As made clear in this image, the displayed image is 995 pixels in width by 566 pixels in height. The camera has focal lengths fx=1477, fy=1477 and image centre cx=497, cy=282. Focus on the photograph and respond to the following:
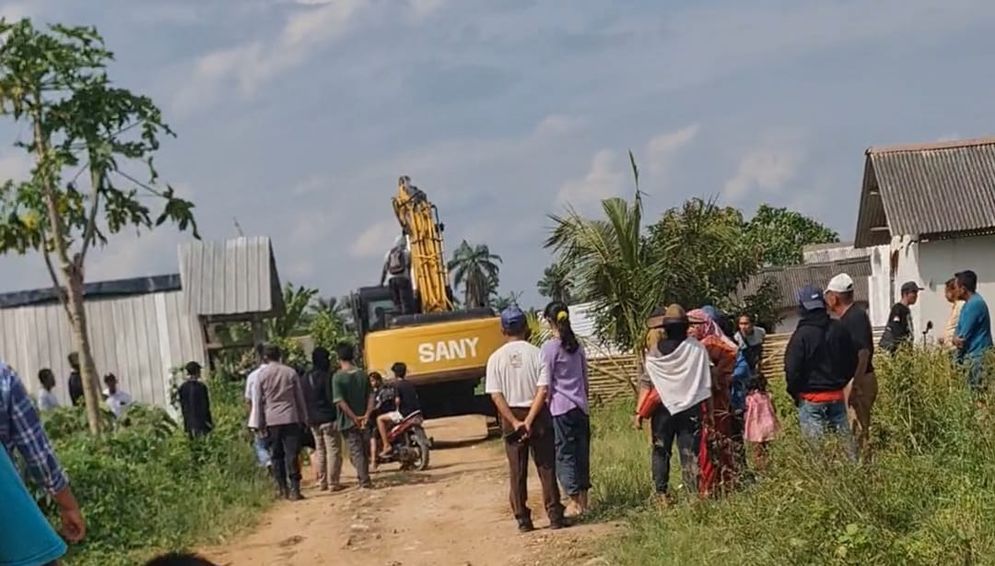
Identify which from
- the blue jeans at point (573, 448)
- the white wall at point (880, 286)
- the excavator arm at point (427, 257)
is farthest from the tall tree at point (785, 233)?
the blue jeans at point (573, 448)

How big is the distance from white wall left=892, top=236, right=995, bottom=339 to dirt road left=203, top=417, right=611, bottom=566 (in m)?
10.7

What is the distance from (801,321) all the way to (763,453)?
1.05 metres

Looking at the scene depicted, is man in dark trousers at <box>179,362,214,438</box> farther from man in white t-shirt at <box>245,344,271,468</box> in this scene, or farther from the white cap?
the white cap

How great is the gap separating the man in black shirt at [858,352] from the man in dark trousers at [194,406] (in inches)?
332

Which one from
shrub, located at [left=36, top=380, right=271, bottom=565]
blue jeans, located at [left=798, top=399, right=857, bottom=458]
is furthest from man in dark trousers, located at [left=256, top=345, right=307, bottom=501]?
blue jeans, located at [left=798, top=399, right=857, bottom=458]

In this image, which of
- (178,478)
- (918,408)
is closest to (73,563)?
(178,478)

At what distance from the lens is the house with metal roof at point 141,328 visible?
79.0 feet

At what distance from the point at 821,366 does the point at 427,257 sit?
1427 cm

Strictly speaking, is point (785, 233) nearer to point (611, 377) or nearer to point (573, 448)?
point (611, 377)

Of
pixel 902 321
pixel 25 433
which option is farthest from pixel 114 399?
pixel 25 433

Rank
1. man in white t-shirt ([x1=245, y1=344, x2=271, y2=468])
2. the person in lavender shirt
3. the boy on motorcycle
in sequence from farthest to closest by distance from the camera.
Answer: the boy on motorcycle
man in white t-shirt ([x1=245, y1=344, x2=271, y2=468])
the person in lavender shirt

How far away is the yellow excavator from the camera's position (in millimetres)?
21688

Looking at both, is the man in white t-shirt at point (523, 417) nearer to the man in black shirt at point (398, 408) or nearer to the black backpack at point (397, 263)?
the man in black shirt at point (398, 408)

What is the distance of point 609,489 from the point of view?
13.0 metres
